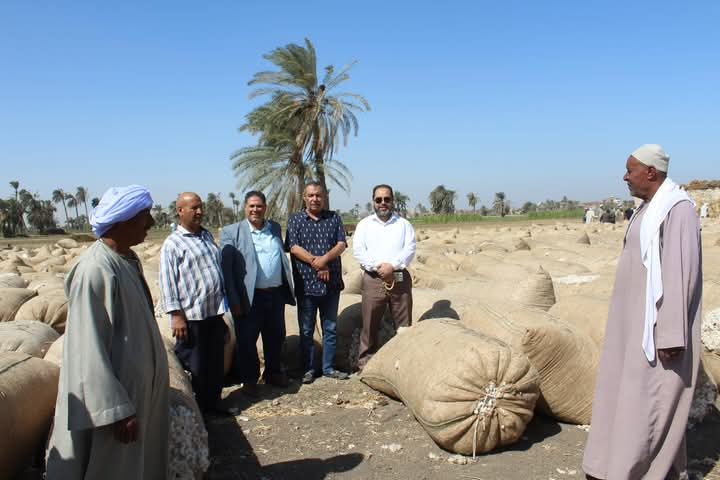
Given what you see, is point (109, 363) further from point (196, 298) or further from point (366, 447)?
point (366, 447)

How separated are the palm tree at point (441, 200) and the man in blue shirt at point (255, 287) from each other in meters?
59.2

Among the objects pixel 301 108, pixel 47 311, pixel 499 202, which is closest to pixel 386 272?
pixel 47 311

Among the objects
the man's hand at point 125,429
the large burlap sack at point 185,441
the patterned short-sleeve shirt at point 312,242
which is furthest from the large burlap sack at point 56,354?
the patterned short-sleeve shirt at point 312,242

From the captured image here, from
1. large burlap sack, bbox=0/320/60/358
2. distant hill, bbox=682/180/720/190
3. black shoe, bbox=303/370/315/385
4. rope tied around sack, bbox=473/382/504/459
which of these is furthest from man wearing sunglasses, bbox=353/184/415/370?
distant hill, bbox=682/180/720/190

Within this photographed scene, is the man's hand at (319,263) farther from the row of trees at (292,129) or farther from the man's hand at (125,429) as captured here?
the row of trees at (292,129)

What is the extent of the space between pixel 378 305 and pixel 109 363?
2.71 m

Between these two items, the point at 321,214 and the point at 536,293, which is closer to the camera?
the point at 321,214

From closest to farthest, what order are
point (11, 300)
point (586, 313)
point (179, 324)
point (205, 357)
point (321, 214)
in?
point (179, 324) < point (205, 357) < point (586, 313) < point (321, 214) < point (11, 300)

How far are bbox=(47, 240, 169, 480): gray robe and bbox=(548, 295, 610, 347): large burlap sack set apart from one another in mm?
2812

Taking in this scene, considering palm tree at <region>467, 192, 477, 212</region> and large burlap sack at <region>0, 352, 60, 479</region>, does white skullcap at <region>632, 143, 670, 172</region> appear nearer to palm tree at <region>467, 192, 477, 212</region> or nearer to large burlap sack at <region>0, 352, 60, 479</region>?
large burlap sack at <region>0, 352, 60, 479</region>

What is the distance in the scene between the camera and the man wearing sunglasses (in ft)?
14.8

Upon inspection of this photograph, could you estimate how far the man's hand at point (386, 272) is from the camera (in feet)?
14.5

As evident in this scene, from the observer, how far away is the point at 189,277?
3730 mm

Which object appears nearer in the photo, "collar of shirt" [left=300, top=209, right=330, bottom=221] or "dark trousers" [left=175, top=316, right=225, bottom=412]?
"dark trousers" [left=175, top=316, right=225, bottom=412]
